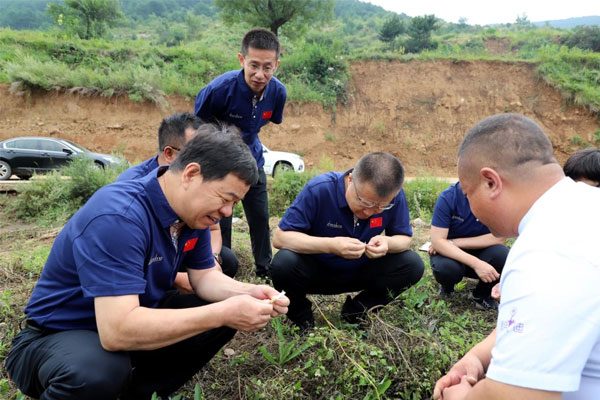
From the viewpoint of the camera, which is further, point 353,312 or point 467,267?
point 467,267

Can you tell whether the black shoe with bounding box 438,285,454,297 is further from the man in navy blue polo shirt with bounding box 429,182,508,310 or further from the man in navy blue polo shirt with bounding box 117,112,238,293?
the man in navy blue polo shirt with bounding box 117,112,238,293

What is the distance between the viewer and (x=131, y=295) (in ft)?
5.52

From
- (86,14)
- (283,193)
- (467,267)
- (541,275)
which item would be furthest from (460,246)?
(86,14)

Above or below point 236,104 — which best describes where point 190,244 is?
below

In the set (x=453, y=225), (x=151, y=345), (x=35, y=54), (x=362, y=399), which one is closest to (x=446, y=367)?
(x=362, y=399)

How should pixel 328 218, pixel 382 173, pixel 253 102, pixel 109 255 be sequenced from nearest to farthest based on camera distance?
pixel 109 255 → pixel 382 173 → pixel 328 218 → pixel 253 102

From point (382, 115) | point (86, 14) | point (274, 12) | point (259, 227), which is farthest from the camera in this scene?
point (86, 14)

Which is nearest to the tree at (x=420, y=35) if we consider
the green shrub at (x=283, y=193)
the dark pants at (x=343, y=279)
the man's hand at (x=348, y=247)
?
the green shrub at (x=283, y=193)

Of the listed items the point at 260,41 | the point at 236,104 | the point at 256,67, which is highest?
the point at 260,41

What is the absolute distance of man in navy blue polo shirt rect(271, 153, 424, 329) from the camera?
2820 millimetres

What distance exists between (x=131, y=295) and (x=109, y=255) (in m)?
0.18

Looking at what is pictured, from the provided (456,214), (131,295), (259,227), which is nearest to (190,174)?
(131,295)

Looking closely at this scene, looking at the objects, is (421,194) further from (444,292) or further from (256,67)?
(256,67)

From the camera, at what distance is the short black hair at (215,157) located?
186 cm
